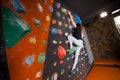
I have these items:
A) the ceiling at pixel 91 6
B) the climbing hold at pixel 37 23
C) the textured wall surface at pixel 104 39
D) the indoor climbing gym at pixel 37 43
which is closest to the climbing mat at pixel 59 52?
the indoor climbing gym at pixel 37 43

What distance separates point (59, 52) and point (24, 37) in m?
0.73

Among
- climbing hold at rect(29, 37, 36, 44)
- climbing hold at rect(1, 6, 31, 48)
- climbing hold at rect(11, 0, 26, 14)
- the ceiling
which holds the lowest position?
climbing hold at rect(29, 37, 36, 44)

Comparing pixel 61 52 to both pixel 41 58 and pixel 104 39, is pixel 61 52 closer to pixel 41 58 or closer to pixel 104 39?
pixel 41 58

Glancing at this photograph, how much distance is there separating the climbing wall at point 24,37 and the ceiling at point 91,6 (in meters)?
1.80

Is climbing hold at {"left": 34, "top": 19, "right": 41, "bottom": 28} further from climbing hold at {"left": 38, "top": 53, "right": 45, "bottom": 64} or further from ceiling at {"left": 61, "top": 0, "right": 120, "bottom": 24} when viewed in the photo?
ceiling at {"left": 61, "top": 0, "right": 120, "bottom": 24}

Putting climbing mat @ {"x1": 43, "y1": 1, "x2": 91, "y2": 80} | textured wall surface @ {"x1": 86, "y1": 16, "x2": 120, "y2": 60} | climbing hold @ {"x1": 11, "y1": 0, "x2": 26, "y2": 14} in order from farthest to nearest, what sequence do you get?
textured wall surface @ {"x1": 86, "y1": 16, "x2": 120, "y2": 60} → climbing mat @ {"x1": 43, "y1": 1, "x2": 91, "y2": 80} → climbing hold @ {"x1": 11, "y1": 0, "x2": 26, "y2": 14}

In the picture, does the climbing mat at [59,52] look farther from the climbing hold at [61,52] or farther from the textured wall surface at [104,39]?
the textured wall surface at [104,39]

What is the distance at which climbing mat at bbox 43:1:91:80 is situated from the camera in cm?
140

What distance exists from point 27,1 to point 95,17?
3655mm

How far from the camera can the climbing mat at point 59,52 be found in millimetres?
1398

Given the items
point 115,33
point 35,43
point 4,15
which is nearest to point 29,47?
point 35,43

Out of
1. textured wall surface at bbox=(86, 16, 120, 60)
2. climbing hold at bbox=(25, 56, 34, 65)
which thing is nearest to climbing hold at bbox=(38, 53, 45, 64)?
climbing hold at bbox=(25, 56, 34, 65)

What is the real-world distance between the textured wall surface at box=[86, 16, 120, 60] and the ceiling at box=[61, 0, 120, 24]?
0.42 metres

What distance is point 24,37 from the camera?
3.40 ft
